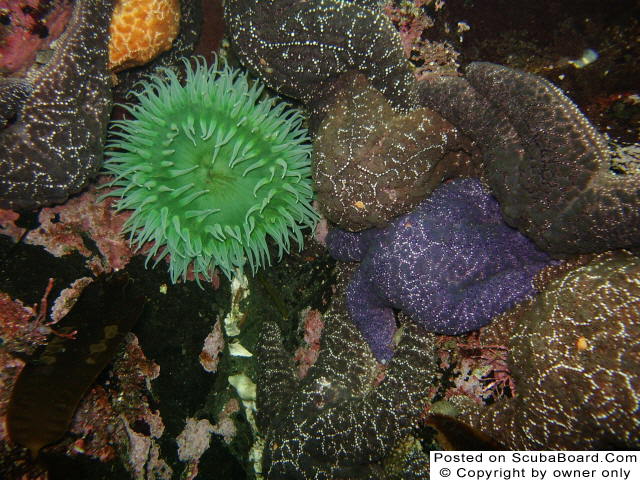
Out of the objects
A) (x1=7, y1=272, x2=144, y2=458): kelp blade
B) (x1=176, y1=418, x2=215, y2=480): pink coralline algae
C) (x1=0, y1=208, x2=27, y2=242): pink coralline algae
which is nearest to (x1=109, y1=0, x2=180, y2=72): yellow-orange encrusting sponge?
(x1=0, y1=208, x2=27, y2=242): pink coralline algae

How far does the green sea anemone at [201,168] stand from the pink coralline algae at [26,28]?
0.69 m

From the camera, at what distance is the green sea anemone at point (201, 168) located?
3104mm

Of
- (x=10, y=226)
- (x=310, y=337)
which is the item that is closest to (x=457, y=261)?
(x=310, y=337)

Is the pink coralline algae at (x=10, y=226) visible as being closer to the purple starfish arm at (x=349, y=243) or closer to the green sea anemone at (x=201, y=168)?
the green sea anemone at (x=201, y=168)

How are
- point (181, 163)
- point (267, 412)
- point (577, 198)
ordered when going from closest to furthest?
point (577, 198), point (181, 163), point (267, 412)

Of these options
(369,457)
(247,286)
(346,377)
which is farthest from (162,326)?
(369,457)

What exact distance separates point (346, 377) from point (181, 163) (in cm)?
230

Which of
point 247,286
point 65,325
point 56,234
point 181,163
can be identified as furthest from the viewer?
point 247,286

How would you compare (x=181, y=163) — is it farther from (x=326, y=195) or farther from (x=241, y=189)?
(x=326, y=195)

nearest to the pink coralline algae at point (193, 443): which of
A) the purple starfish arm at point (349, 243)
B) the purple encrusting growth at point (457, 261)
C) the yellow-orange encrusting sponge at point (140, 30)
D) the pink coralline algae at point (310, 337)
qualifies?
the pink coralline algae at point (310, 337)

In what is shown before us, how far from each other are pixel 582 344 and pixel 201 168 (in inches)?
118

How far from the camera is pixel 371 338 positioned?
141 inches

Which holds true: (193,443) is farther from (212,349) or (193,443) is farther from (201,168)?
(201,168)

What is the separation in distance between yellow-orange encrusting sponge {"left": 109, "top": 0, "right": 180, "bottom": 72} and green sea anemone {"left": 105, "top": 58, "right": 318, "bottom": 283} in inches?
8.2
